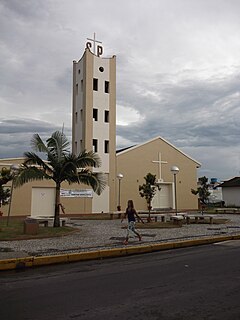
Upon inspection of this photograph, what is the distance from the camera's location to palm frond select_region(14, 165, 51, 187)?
18.3 meters

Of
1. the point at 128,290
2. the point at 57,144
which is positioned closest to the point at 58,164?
the point at 57,144

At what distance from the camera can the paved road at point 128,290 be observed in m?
5.91

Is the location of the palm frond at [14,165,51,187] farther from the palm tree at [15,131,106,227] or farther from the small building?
the small building

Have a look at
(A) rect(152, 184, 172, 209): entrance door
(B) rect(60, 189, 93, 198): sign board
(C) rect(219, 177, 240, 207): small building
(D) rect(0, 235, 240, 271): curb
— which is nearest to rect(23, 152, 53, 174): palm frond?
(D) rect(0, 235, 240, 271): curb


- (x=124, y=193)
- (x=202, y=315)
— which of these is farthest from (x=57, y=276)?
(x=124, y=193)

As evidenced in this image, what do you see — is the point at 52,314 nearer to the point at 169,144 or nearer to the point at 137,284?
the point at 137,284

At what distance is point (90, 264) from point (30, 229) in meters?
6.01

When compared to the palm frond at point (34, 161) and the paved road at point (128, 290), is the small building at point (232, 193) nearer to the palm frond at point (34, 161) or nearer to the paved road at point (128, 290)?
the palm frond at point (34, 161)

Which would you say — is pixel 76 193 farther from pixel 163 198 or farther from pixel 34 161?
pixel 34 161

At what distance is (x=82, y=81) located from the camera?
1491 inches

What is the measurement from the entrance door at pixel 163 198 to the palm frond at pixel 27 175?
74.6 ft

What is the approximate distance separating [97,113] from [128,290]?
30847 millimetres

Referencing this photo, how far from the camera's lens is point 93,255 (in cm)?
1173

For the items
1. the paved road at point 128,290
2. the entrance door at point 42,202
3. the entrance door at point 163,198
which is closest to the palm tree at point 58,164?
the paved road at point 128,290
